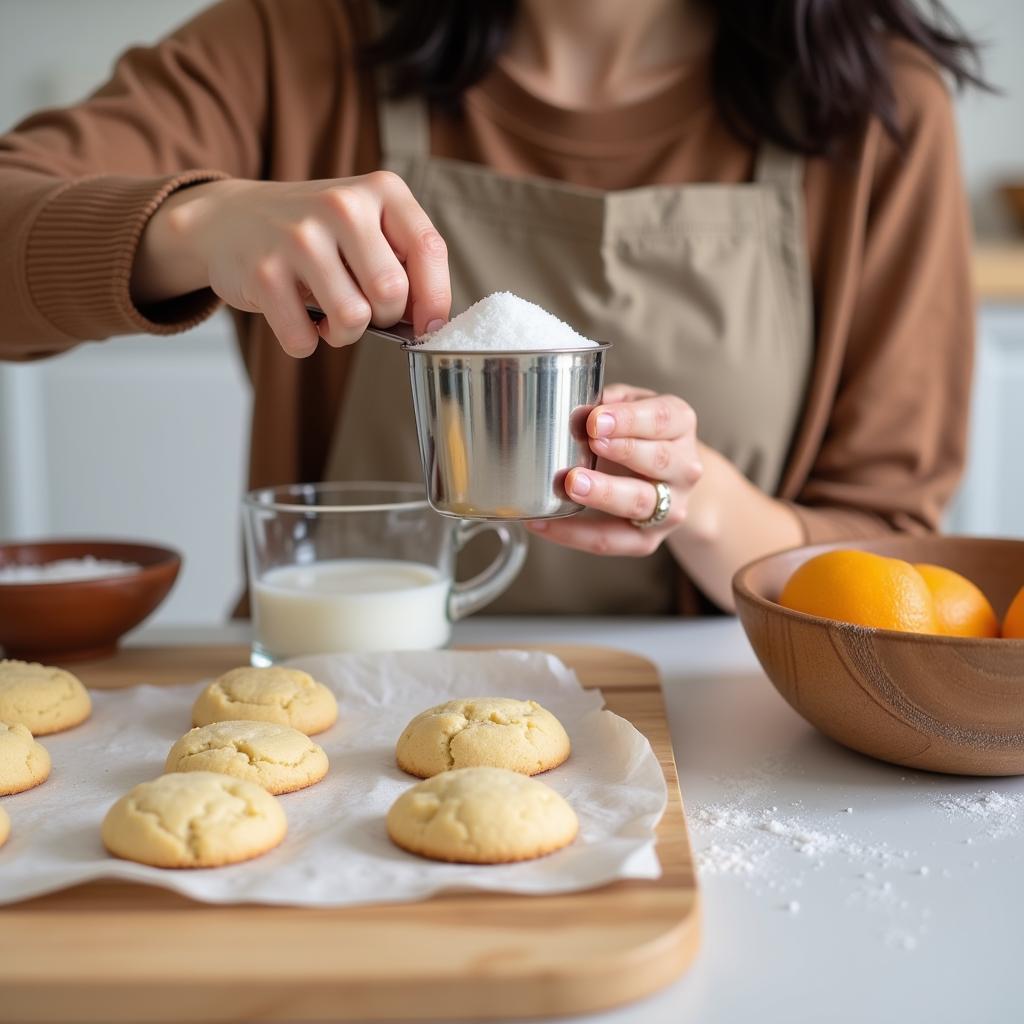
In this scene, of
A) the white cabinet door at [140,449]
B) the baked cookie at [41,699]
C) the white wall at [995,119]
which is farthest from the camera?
the white wall at [995,119]

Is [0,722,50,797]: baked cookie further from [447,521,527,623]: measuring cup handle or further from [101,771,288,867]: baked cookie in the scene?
[447,521,527,623]: measuring cup handle

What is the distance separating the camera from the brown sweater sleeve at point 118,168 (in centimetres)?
100

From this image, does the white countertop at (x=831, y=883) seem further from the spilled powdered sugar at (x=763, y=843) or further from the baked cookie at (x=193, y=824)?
the baked cookie at (x=193, y=824)

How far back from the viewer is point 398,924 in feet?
2.11

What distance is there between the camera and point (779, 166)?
1391mm

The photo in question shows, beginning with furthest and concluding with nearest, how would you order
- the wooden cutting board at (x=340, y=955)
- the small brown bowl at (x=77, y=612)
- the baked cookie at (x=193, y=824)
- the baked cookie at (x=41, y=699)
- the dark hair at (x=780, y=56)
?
the dark hair at (x=780, y=56) → the small brown bowl at (x=77, y=612) → the baked cookie at (x=41, y=699) → the baked cookie at (x=193, y=824) → the wooden cutting board at (x=340, y=955)

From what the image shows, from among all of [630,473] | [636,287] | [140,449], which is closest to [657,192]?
[636,287]

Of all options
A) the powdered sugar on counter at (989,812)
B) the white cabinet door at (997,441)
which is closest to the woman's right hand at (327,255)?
the powdered sugar on counter at (989,812)

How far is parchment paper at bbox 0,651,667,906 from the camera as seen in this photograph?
2.22 ft

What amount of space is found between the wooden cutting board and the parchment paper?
0.5 inches

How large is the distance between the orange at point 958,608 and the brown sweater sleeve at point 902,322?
43cm

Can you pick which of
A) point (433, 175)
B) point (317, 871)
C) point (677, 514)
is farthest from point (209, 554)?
point (317, 871)

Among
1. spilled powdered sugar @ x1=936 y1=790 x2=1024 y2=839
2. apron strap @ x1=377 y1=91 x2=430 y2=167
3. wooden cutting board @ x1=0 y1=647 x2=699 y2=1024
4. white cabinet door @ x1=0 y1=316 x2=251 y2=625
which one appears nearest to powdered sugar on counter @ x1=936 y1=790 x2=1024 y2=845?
spilled powdered sugar @ x1=936 y1=790 x2=1024 y2=839

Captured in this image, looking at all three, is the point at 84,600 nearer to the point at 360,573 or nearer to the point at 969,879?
the point at 360,573
